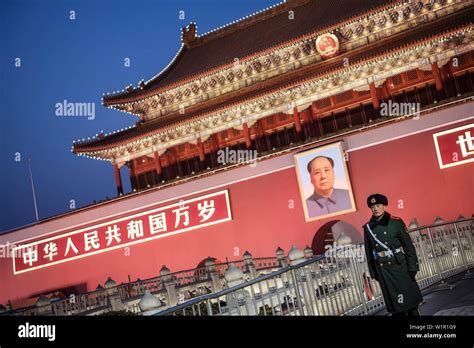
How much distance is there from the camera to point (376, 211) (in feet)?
17.7

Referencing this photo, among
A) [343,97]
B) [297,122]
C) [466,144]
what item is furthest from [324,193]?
[343,97]

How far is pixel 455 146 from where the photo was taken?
47.8ft

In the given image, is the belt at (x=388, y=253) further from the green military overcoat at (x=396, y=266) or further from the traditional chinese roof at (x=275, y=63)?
the traditional chinese roof at (x=275, y=63)

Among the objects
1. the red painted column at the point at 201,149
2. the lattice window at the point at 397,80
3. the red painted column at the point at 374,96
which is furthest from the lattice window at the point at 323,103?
the red painted column at the point at 201,149

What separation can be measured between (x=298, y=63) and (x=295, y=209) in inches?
235

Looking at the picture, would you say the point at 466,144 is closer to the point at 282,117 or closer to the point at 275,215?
the point at 275,215

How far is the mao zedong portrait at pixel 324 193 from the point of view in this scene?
15.8 m

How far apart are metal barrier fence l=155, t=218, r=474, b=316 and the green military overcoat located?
1170 mm

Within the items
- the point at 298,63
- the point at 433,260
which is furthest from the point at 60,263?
the point at 433,260

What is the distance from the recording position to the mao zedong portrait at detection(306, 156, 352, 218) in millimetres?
15820

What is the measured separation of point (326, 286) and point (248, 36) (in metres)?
17.0

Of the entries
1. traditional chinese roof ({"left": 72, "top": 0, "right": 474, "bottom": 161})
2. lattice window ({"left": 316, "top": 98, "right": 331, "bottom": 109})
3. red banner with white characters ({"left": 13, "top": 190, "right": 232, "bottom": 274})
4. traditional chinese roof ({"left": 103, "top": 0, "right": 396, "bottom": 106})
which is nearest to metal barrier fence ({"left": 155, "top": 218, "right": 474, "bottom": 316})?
red banner with white characters ({"left": 13, "top": 190, "right": 232, "bottom": 274})
